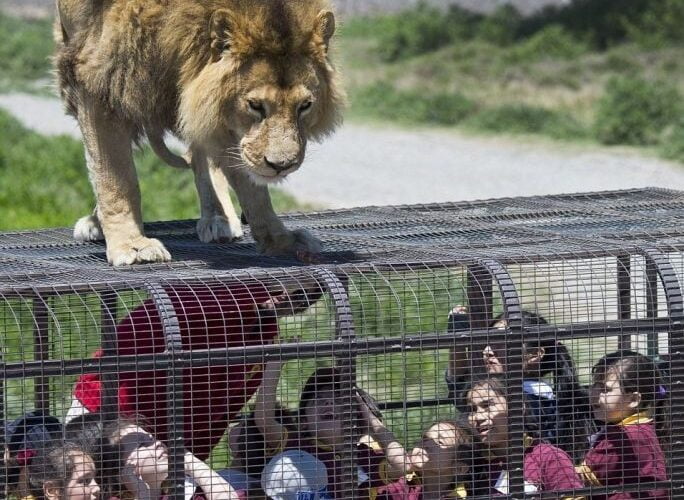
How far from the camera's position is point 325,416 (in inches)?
154

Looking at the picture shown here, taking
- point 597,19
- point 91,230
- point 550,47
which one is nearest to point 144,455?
point 91,230

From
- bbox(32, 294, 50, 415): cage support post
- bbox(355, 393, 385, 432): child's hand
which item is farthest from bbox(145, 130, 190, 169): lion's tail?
bbox(355, 393, 385, 432): child's hand

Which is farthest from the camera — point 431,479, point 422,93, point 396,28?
point 396,28

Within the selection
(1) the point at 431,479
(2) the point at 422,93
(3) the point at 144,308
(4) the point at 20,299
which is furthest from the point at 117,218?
(2) the point at 422,93

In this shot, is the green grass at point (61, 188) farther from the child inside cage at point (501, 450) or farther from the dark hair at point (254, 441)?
the child inside cage at point (501, 450)

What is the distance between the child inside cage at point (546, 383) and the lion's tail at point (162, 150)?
141 cm

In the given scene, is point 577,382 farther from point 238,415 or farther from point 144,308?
point 144,308

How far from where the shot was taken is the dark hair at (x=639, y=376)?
401cm

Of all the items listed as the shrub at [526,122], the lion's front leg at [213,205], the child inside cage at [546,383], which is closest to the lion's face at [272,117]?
the lion's front leg at [213,205]

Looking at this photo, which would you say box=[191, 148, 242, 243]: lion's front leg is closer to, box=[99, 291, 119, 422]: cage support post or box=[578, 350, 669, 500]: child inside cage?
box=[99, 291, 119, 422]: cage support post

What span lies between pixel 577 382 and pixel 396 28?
52.0ft

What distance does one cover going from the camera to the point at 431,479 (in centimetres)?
391

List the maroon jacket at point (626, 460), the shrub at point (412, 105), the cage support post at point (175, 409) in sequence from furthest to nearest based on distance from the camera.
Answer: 1. the shrub at point (412, 105)
2. the maroon jacket at point (626, 460)
3. the cage support post at point (175, 409)

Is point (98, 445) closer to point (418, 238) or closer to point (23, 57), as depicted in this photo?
point (418, 238)
